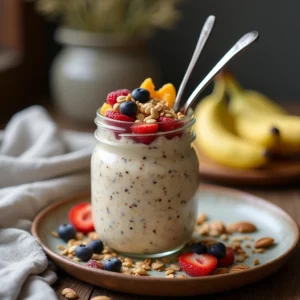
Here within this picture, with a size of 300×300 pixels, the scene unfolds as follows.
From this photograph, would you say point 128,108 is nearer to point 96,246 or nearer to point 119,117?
point 119,117

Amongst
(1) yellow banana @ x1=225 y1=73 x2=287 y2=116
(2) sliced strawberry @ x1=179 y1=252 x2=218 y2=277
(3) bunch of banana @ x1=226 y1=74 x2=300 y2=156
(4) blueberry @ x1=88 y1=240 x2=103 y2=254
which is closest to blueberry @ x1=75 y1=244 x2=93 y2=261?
(4) blueberry @ x1=88 y1=240 x2=103 y2=254

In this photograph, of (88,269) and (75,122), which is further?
(75,122)

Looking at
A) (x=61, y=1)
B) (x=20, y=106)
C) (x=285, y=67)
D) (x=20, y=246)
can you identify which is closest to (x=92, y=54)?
(x=61, y=1)

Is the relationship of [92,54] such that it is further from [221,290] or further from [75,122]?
[221,290]

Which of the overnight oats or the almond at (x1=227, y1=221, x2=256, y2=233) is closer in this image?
the overnight oats

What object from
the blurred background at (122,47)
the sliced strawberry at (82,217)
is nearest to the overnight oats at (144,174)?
the sliced strawberry at (82,217)

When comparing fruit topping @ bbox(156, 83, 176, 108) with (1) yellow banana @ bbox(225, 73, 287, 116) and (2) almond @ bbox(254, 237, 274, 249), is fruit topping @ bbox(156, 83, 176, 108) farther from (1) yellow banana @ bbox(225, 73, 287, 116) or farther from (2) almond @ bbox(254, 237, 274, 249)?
(1) yellow banana @ bbox(225, 73, 287, 116)

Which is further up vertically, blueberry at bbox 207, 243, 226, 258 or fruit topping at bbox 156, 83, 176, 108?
fruit topping at bbox 156, 83, 176, 108
